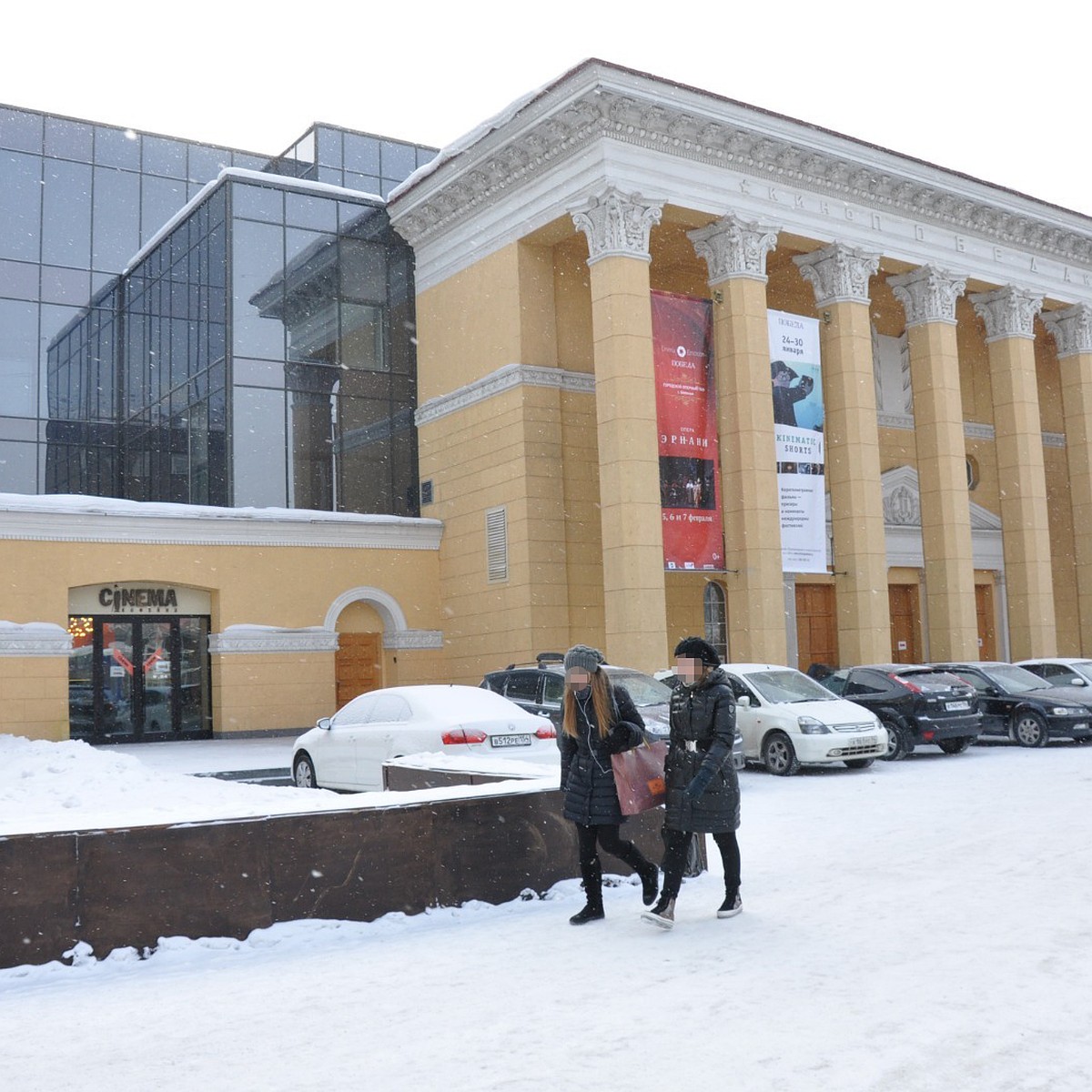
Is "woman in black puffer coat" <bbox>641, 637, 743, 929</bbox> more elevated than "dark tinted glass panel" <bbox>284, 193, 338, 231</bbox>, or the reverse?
"dark tinted glass panel" <bbox>284, 193, 338, 231</bbox>

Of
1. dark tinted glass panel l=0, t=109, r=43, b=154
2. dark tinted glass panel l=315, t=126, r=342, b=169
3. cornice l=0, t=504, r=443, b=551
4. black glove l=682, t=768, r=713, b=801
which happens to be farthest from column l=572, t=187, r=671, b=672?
dark tinted glass panel l=0, t=109, r=43, b=154

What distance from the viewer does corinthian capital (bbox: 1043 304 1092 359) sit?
Result: 34844 millimetres

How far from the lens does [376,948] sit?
22.9ft

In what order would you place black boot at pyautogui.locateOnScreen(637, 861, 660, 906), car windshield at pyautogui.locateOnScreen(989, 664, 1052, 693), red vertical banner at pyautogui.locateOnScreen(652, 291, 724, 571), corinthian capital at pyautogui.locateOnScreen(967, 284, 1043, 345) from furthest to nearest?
corinthian capital at pyautogui.locateOnScreen(967, 284, 1043, 345) → red vertical banner at pyautogui.locateOnScreen(652, 291, 724, 571) → car windshield at pyautogui.locateOnScreen(989, 664, 1052, 693) → black boot at pyautogui.locateOnScreen(637, 861, 660, 906)

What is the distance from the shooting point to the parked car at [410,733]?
528 inches

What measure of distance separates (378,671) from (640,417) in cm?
904

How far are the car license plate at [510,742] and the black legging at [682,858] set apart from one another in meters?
6.11

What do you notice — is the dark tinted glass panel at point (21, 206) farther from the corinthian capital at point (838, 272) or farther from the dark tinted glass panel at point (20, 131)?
the corinthian capital at point (838, 272)

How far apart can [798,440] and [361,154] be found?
17662 mm

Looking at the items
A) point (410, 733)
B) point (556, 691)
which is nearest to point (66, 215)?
point (556, 691)

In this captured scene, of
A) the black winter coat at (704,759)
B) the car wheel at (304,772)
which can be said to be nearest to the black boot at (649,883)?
Result: the black winter coat at (704,759)

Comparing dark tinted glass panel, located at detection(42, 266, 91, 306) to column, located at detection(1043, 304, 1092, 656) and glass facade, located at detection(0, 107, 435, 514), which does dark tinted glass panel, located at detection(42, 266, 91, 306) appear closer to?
glass facade, located at detection(0, 107, 435, 514)

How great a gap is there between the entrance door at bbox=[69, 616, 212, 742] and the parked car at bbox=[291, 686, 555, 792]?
10.8 meters

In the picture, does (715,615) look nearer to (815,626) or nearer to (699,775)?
(815,626)
